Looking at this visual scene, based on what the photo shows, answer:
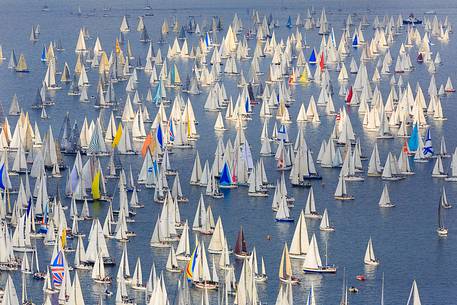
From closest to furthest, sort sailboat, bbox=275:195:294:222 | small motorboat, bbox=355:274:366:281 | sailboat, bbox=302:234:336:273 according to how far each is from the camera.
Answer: small motorboat, bbox=355:274:366:281
sailboat, bbox=302:234:336:273
sailboat, bbox=275:195:294:222

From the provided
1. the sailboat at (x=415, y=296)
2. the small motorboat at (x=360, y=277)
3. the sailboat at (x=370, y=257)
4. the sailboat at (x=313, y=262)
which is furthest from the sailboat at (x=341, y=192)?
the sailboat at (x=415, y=296)

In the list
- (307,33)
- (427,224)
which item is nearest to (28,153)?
(427,224)

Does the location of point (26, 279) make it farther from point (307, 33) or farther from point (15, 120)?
point (307, 33)

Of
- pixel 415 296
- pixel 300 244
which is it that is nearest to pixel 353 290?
pixel 300 244

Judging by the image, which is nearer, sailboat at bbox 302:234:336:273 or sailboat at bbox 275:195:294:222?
sailboat at bbox 302:234:336:273

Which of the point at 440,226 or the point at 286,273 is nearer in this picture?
the point at 286,273

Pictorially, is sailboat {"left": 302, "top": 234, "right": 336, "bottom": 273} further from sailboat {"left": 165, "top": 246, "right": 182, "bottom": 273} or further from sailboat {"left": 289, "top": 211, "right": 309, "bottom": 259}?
sailboat {"left": 165, "top": 246, "right": 182, "bottom": 273}

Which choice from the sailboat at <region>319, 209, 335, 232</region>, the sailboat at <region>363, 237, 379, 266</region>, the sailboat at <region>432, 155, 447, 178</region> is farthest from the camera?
the sailboat at <region>432, 155, 447, 178</region>

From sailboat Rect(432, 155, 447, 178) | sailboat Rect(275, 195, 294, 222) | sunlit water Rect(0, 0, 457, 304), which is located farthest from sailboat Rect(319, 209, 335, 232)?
sailboat Rect(432, 155, 447, 178)

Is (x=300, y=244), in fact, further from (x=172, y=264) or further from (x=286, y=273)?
(x=172, y=264)

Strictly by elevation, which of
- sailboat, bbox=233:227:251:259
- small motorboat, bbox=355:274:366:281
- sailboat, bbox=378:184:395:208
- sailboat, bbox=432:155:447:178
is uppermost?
sailboat, bbox=432:155:447:178

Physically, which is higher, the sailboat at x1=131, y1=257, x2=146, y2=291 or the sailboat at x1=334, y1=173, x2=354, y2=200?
the sailboat at x1=334, y1=173, x2=354, y2=200
